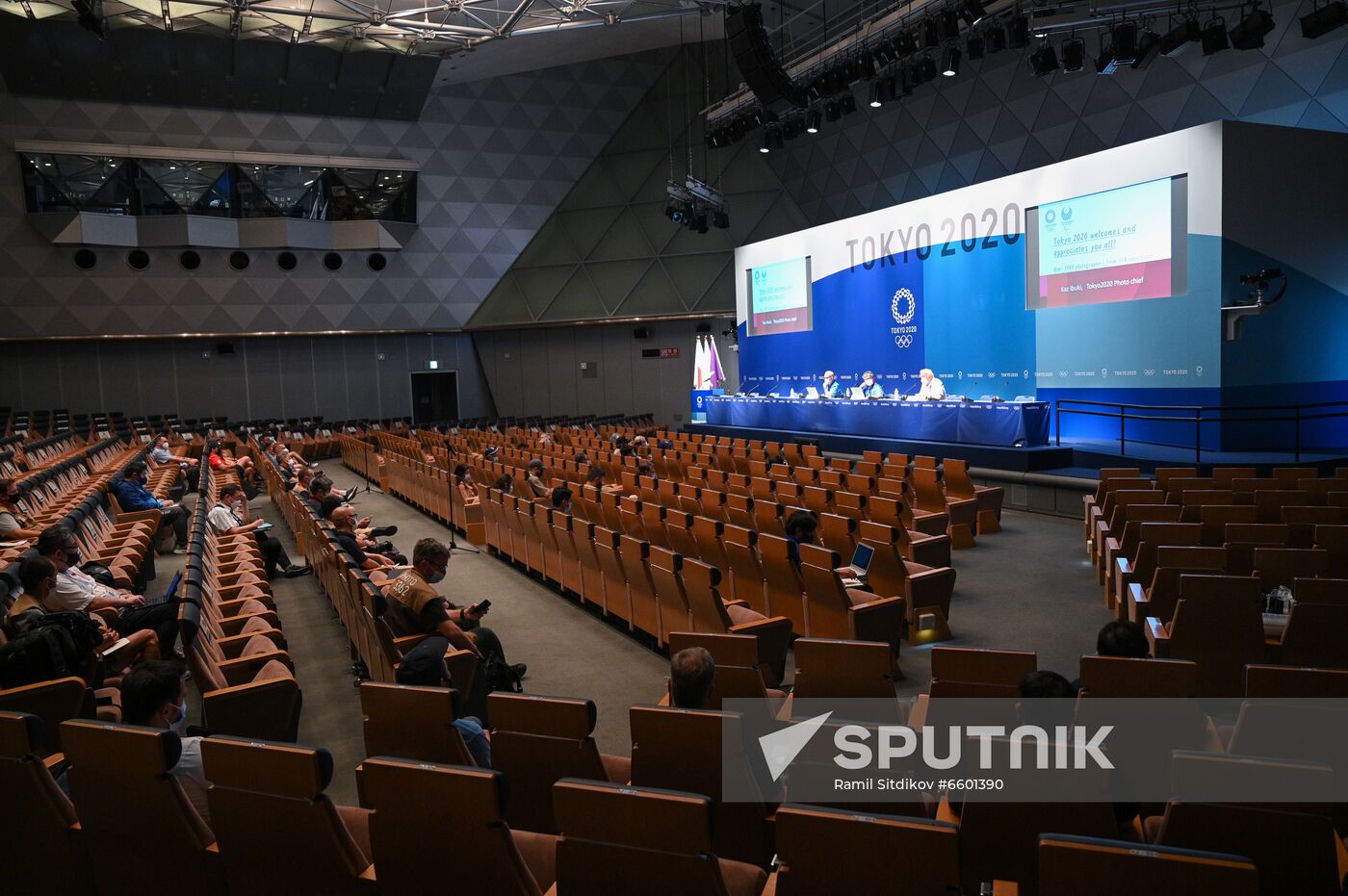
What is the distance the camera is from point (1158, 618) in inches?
184

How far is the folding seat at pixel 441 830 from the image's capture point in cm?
224

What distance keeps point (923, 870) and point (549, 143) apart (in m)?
25.4

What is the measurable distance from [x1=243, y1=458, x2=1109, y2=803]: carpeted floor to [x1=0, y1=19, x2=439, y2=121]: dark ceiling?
17020 mm

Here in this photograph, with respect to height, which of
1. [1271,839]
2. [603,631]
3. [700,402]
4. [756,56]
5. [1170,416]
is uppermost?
[756,56]

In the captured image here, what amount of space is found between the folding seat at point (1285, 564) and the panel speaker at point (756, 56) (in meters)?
7.91

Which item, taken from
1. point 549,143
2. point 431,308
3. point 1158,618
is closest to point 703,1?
point 549,143

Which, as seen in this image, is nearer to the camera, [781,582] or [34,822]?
[34,822]

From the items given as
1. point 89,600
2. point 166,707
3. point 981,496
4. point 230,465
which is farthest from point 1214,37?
point 230,465

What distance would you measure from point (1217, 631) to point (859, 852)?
10.6 ft

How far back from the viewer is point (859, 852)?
1.96m

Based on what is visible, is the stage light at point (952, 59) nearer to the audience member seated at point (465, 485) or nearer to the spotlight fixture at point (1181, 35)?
the spotlight fixture at point (1181, 35)

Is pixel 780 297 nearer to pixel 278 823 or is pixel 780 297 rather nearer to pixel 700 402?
pixel 700 402

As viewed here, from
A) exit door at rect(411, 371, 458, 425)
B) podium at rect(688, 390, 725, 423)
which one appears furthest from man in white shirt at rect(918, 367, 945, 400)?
exit door at rect(411, 371, 458, 425)

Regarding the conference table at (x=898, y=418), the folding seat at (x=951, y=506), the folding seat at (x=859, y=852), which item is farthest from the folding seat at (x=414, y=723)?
the conference table at (x=898, y=418)
